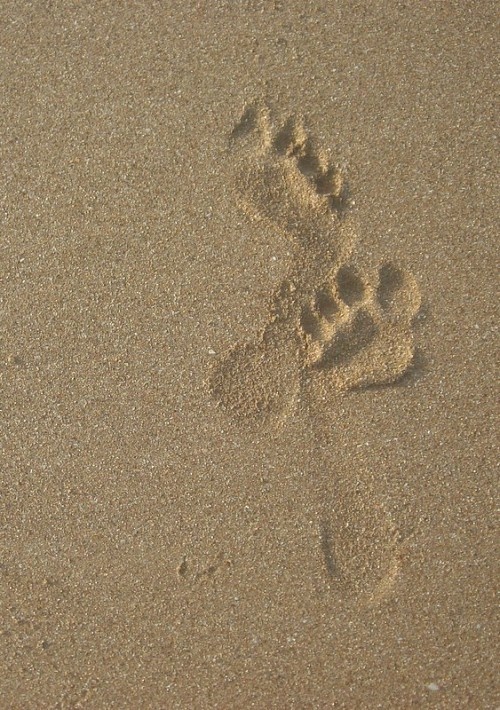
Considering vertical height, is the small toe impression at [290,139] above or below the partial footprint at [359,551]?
above

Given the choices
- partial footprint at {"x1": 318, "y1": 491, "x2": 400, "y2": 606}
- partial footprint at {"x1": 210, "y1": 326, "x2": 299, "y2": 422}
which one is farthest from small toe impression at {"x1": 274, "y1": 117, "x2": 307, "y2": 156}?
partial footprint at {"x1": 318, "y1": 491, "x2": 400, "y2": 606}

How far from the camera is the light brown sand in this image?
1557 millimetres

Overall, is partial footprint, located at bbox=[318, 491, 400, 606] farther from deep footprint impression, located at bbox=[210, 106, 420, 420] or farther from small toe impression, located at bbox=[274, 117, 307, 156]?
small toe impression, located at bbox=[274, 117, 307, 156]

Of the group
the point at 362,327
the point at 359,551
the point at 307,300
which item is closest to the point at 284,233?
the point at 307,300

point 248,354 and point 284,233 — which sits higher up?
point 284,233

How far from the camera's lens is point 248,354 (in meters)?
1.59

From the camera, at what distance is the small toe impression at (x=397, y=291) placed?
1570 millimetres

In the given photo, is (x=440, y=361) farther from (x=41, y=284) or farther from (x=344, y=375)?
(x=41, y=284)

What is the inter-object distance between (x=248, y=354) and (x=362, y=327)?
0.88ft

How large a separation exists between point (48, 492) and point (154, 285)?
0.54 meters

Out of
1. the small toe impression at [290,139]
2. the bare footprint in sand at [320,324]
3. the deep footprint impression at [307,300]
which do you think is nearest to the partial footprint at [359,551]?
the bare footprint in sand at [320,324]

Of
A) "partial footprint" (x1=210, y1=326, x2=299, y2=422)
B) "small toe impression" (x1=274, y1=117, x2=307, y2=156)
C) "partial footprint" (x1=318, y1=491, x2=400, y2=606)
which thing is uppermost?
"small toe impression" (x1=274, y1=117, x2=307, y2=156)

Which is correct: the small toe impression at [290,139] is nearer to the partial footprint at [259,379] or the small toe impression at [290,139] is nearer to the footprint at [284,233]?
the footprint at [284,233]

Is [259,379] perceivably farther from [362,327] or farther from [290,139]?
[290,139]
